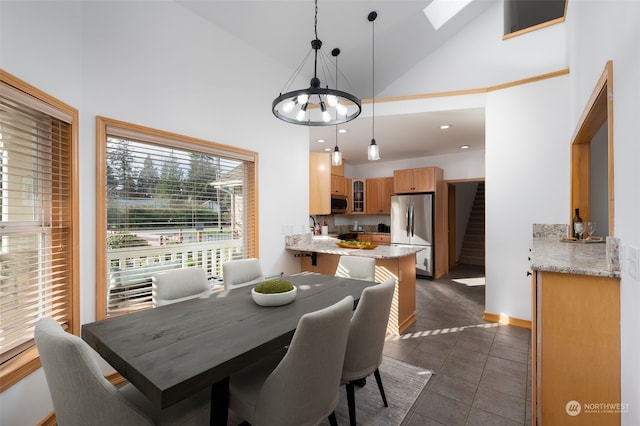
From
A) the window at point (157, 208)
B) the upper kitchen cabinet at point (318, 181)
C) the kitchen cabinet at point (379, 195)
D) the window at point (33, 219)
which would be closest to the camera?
the window at point (33, 219)

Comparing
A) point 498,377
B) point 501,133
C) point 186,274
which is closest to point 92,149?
point 186,274

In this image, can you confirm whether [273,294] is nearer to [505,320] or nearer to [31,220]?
[31,220]

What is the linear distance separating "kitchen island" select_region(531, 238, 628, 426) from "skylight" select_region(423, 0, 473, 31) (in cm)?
353

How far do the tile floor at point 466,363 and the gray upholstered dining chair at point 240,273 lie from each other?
1.45 m

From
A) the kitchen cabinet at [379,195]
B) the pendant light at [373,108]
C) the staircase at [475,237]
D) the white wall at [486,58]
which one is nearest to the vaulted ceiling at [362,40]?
the pendant light at [373,108]

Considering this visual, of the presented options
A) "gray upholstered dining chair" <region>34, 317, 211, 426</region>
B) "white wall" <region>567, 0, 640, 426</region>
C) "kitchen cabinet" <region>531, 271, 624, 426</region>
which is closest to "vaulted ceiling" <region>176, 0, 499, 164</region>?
"white wall" <region>567, 0, 640, 426</region>

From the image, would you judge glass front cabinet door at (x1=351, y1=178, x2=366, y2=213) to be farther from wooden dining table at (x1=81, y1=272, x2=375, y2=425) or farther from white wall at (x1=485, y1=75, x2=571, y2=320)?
wooden dining table at (x1=81, y1=272, x2=375, y2=425)

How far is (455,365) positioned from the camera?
2422 millimetres

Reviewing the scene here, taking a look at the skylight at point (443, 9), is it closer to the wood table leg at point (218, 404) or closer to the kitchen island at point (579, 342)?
the kitchen island at point (579, 342)

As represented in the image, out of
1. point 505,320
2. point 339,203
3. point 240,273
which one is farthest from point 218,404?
point 339,203

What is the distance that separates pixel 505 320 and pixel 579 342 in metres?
2.29

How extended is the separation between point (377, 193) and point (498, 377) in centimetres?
474

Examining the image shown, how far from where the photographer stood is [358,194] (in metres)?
6.84

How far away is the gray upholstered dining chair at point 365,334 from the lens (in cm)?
158
